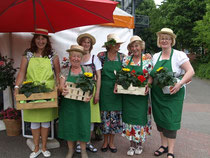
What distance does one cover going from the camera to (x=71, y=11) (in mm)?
2982

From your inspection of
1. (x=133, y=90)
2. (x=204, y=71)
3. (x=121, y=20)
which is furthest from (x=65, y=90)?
(x=204, y=71)

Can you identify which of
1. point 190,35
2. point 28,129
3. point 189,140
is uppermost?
point 190,35

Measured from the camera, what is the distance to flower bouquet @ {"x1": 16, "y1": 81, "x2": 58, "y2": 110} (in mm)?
2601

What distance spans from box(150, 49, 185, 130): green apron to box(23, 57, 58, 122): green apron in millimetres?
1595

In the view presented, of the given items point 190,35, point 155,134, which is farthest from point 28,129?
point 190,35

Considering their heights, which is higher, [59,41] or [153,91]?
[59,41]

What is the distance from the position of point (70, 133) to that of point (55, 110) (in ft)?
1.57

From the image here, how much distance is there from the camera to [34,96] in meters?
2.62

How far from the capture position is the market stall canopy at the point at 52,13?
2734mm

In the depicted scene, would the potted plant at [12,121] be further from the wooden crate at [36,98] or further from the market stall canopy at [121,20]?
the market stall canopy at [121,20]

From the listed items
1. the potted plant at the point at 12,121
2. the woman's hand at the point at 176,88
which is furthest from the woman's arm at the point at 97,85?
the potted plant at the point at 12,121

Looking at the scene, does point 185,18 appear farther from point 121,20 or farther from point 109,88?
point 109,88

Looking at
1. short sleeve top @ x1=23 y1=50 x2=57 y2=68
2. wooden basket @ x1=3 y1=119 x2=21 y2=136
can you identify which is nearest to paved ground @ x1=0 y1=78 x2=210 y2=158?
wooden basket @ x1=3 y1=119 x2=21 y2=136

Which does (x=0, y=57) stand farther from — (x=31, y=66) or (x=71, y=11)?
(x=71, y=11)
